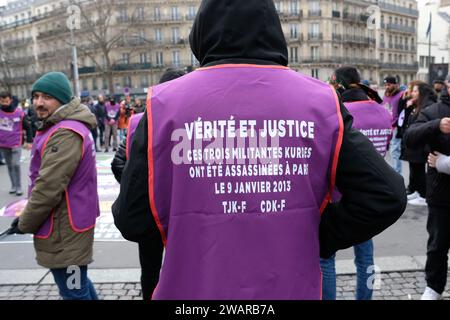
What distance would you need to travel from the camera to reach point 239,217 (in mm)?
1704

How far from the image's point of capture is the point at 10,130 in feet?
30.6

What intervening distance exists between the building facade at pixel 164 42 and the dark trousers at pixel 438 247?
50.7 metres

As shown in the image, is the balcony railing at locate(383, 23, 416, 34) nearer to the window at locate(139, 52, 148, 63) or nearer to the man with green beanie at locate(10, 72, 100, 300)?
the window at locate(139, 52, 148, 63)

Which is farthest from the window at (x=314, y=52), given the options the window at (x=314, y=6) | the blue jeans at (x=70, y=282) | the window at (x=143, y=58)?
the blue jeans at (x=70, y=282)

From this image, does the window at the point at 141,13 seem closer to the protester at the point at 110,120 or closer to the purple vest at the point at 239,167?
the protester at the point at 110,120

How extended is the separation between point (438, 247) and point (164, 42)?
61.4 m

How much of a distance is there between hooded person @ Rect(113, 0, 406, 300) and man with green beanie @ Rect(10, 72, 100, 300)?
1588mm

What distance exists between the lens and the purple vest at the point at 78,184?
3.24m

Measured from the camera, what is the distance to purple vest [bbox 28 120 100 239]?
3.24 meters

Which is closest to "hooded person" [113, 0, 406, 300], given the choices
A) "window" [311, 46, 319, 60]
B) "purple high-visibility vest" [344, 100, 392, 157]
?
"purple high-visibility vest" [344, 100, 392, 157]

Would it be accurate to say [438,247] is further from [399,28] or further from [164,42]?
[399,28]

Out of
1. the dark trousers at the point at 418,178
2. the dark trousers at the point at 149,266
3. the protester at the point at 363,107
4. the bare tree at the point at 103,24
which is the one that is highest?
the bare tree at the point at 103,24

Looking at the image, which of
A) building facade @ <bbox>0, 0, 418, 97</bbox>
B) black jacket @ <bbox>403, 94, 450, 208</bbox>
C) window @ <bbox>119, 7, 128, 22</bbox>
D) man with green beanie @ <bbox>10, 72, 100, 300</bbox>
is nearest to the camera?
man with green beanie @ <bbox>10, 72, 100, 300</bbox>
